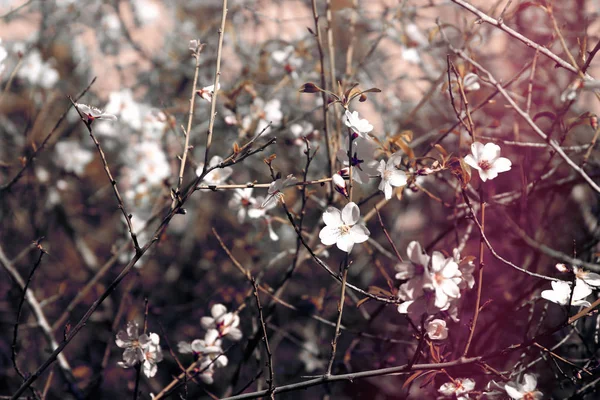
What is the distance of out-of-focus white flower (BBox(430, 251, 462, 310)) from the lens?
104 centimetres

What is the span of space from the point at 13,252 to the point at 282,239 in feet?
6.83

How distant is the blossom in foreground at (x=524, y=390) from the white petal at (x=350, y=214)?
59 cm

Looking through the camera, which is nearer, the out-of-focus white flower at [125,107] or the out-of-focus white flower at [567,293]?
the out-of-focus white flower at [567,293]

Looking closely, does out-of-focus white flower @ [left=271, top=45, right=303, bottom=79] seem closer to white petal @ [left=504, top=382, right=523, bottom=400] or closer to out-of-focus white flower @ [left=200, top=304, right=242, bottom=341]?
out-of-focus white flower @ [left=200, top=304, right=242, bottom=341]

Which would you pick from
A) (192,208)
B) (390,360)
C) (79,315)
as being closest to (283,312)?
(192,208)

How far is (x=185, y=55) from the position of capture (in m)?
3.58

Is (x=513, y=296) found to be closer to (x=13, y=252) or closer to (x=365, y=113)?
(x=365, y=113)

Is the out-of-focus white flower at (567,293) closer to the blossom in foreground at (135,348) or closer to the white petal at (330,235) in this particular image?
the white petal at (330,235)

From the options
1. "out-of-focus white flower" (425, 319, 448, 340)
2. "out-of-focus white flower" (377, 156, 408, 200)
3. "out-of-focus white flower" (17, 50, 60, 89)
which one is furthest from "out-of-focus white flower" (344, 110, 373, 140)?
"out-of-focus white flower" (17, 50, 60, 89)

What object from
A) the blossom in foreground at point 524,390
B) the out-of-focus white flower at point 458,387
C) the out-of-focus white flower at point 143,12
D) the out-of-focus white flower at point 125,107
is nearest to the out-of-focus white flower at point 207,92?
the out-of-focus white flower at point 458,387

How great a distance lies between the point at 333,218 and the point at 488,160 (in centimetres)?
44

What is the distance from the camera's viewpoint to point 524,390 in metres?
1.25

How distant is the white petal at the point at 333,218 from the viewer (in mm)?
1241

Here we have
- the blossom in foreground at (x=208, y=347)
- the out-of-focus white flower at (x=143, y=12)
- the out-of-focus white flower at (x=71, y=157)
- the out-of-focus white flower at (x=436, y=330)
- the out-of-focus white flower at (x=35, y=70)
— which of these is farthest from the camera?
the out-of-focus white flower at (x=143, y=12)
